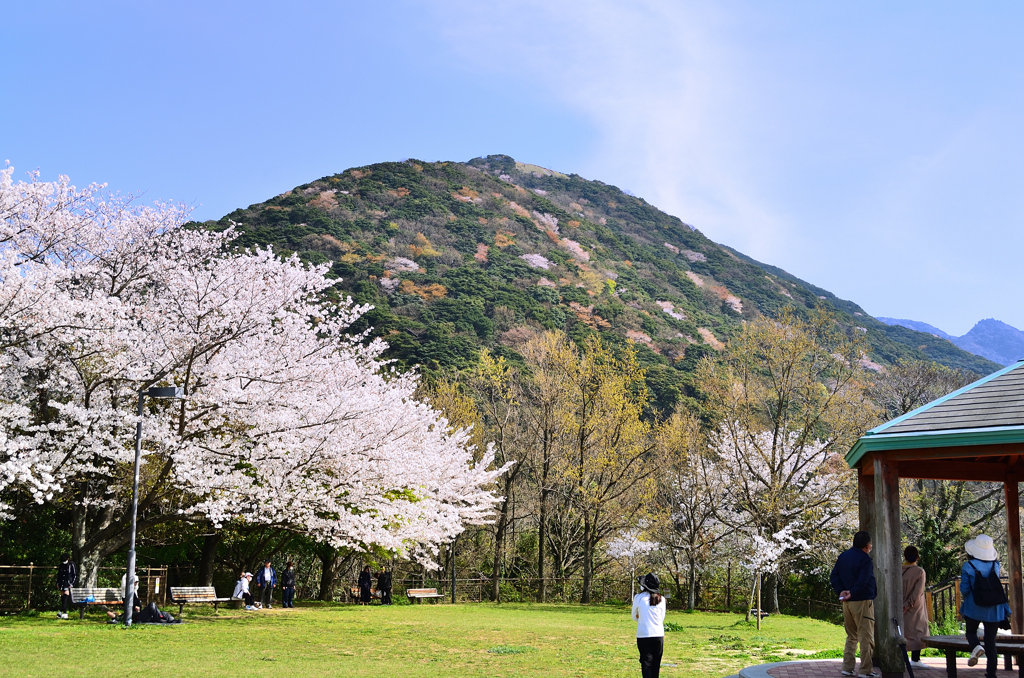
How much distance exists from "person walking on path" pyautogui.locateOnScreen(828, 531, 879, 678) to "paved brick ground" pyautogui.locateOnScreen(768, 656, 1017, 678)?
0.34 m

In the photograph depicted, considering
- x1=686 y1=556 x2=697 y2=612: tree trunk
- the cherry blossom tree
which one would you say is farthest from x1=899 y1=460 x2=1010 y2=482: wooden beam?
x1=686 y1=556 x2=697 y2=612: tree trunk

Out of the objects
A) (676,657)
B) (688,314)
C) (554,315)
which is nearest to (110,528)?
(676,657)

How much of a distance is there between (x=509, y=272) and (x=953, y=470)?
6118cm

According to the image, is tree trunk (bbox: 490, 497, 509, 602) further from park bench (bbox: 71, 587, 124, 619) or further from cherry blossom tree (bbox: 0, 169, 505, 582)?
park bench (bbox: 71, 587, 124, 619)

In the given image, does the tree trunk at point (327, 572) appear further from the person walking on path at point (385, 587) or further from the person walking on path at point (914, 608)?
the person walking on path at point (914, 608)

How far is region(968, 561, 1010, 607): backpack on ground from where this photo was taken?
8.36 meters

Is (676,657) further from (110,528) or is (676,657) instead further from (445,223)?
(445,223)

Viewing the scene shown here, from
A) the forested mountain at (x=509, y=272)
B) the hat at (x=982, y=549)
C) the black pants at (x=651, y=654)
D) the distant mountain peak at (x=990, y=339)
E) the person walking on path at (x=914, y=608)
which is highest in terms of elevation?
the distant mountain peak at (x=990, y=339)

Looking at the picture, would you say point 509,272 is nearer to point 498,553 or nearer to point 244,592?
point 498,553

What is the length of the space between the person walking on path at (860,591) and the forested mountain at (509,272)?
1531 inches

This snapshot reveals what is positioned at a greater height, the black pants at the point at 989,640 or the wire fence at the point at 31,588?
the black pants at the point at 989,640

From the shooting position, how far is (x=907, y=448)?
29.2 feet

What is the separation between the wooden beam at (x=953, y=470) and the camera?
11.0 metres

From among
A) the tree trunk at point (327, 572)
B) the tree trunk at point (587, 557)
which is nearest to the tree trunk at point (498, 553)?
the tree trunk at point (587, 557)
